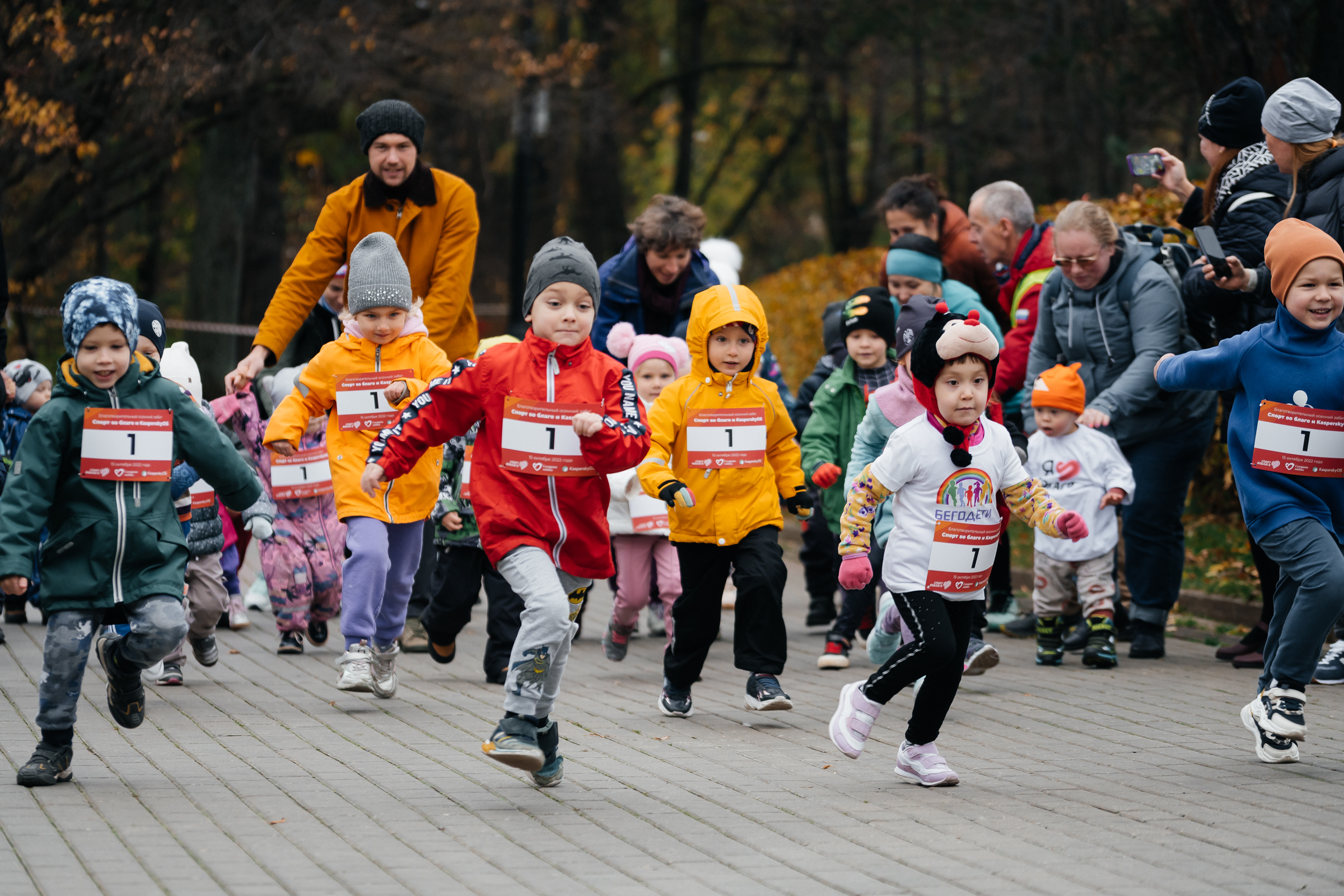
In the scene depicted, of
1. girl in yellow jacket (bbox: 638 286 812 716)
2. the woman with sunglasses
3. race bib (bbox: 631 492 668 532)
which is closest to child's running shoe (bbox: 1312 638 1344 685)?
the woman with sunglasses

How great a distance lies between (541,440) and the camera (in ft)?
19.2

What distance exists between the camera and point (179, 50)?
16.3 m

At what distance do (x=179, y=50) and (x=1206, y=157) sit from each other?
447 inches

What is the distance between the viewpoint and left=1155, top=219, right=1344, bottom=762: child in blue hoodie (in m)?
6.03

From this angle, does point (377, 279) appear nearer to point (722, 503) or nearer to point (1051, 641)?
point (722, 503)

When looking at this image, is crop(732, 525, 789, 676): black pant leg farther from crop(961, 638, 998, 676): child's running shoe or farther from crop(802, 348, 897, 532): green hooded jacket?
crop(802, 348, 897, 532): green hooded jacket

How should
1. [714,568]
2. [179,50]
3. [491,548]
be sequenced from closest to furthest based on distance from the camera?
1. [491,548]
2. [714,568]
3. [179,50]

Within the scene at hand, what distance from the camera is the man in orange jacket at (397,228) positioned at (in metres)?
8.48

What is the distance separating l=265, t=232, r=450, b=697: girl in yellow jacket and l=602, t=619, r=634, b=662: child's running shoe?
140 centimetres

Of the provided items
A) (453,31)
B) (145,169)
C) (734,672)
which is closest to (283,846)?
(734,672)

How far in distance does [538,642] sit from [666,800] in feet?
2.28

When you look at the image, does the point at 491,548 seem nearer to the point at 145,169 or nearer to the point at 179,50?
the point at 179,50

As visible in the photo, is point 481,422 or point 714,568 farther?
point 714,568

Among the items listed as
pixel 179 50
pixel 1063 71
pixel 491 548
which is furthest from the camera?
pixel 1063 71
